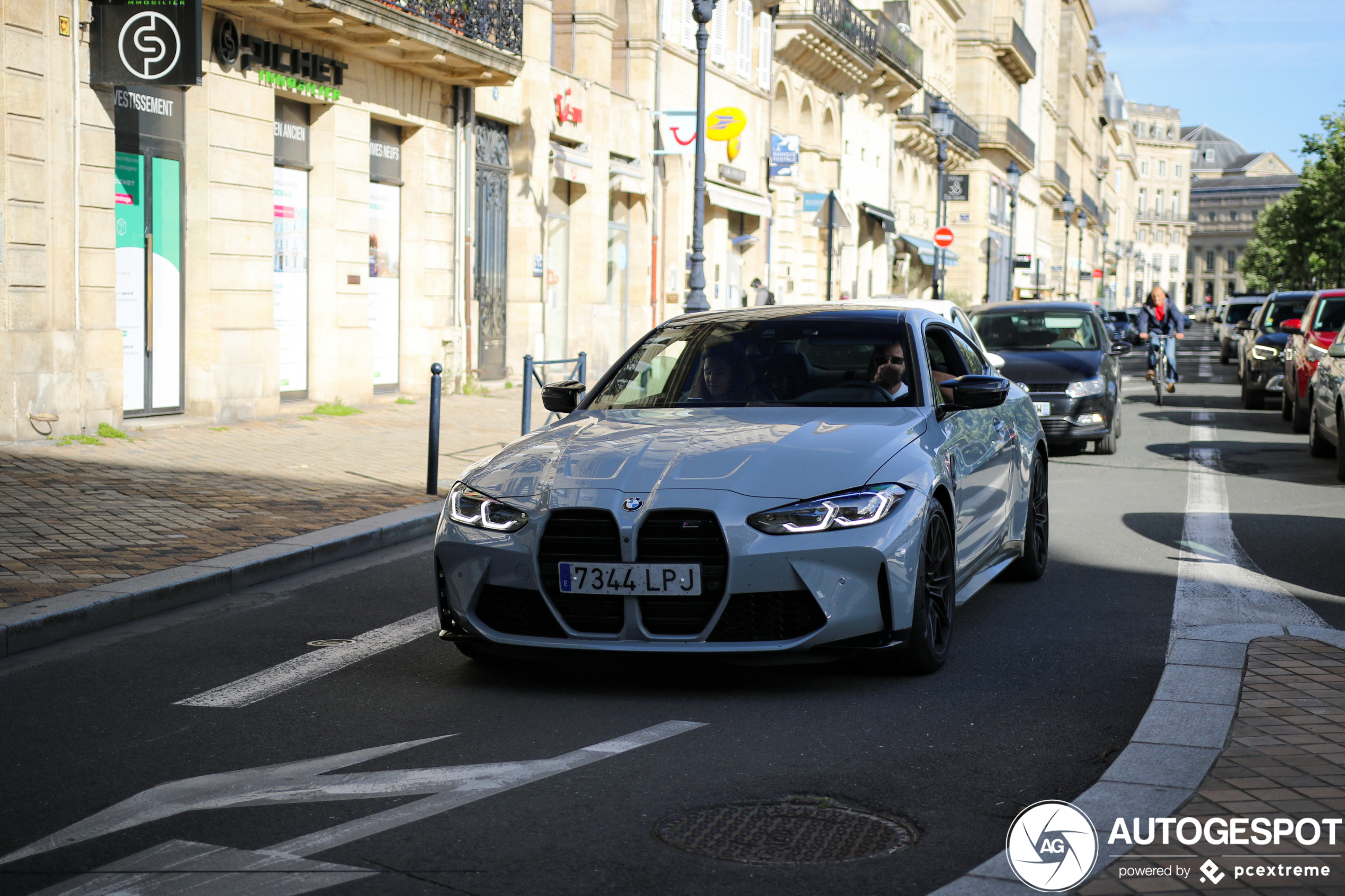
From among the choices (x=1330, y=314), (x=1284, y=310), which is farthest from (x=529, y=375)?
(x=1284, y=310)

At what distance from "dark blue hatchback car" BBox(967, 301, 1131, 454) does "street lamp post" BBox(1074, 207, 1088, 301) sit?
3836 inches

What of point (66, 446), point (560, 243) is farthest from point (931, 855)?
point (560, 243)

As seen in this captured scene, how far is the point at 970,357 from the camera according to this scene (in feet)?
26.6

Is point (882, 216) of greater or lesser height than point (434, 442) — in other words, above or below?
above

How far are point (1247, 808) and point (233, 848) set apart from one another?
256 centimetres

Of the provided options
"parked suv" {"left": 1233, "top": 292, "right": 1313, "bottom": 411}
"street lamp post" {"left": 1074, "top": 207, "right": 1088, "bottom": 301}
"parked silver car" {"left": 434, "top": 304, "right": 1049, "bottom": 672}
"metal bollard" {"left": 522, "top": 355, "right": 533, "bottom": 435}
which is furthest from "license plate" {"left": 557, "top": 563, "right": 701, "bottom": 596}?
"street lamp post" {"left": 1074, "top": 207, "right": 1088, "bottom": 301}

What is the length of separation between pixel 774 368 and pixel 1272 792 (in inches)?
125

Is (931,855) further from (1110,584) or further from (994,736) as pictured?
(1110,584)

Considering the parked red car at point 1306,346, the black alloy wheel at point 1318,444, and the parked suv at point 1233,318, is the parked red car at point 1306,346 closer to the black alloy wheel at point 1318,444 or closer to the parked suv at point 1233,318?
the black alloy wheel at point 1318,444

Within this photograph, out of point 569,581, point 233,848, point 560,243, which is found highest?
point 560,243

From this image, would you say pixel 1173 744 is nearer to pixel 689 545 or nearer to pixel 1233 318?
pixel 689 545

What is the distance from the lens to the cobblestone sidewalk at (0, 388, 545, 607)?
8.46 m

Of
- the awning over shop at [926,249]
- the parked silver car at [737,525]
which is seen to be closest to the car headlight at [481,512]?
the parked silver car at [737,525]

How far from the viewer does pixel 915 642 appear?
591cm
